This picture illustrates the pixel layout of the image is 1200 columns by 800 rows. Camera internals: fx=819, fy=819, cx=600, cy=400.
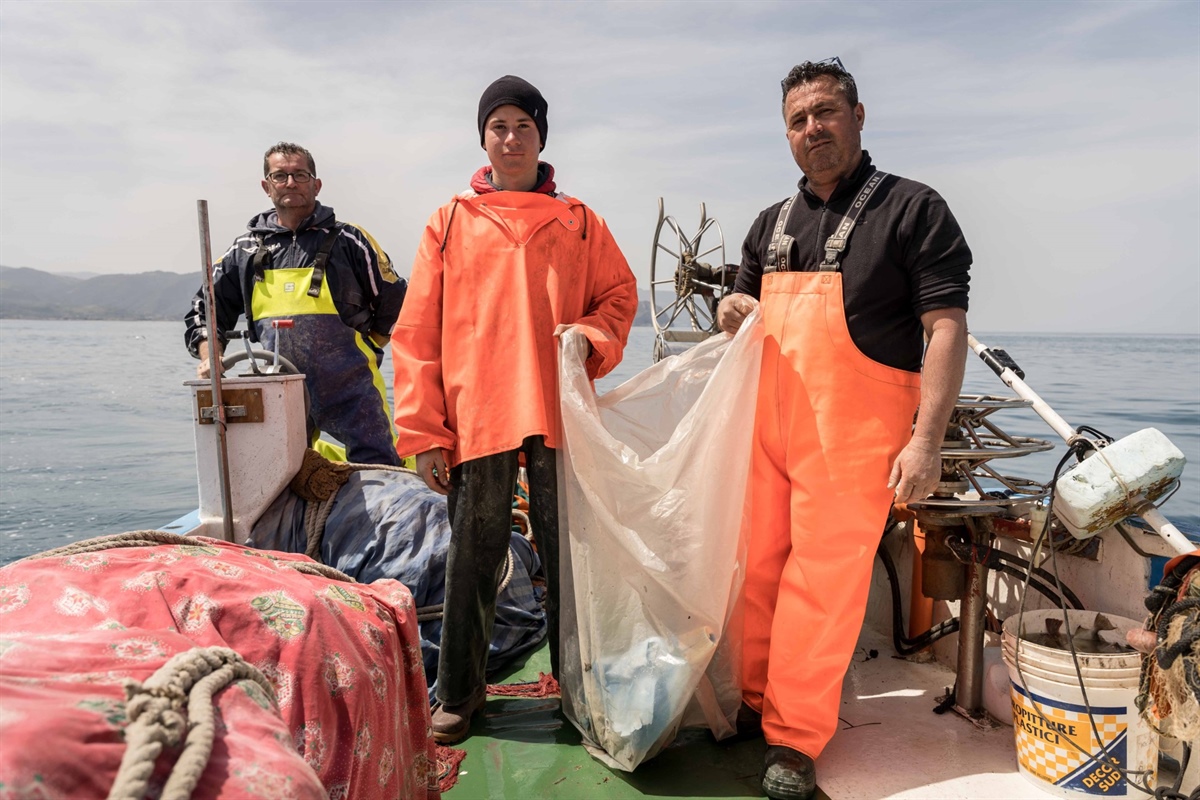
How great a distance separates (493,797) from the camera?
6.38 ft

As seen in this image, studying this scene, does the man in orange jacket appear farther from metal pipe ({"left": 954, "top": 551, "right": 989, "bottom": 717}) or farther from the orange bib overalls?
metal pipe ({"left": 954, "top": 551, "right": 989, "bottom": 717})

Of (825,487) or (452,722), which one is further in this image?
(452,722)

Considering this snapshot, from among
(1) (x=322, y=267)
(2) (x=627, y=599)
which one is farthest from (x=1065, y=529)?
(1) (x=322, y=267)

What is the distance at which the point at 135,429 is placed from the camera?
43.3ft

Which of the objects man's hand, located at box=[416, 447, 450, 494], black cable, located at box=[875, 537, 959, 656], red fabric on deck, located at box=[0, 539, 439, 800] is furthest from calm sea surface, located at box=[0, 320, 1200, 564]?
red fabric on deck, located at box=[0, 539, 439, 800]

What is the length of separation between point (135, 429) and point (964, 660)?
13.8 metres

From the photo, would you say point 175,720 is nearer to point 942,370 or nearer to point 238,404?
point 942,370

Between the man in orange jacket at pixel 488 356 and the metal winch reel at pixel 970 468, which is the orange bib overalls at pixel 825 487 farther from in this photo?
the man in orange jacket at pixel 488 356

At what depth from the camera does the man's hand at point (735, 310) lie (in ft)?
7.22

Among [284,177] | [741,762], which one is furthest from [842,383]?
[284,177]

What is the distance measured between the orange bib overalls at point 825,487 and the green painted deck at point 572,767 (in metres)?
0.15

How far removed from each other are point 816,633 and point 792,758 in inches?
11.7

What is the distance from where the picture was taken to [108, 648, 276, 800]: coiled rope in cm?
70

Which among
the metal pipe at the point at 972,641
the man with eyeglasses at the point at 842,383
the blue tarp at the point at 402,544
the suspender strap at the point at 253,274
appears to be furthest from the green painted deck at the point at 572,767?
the suspender strap at the point at 253,274
